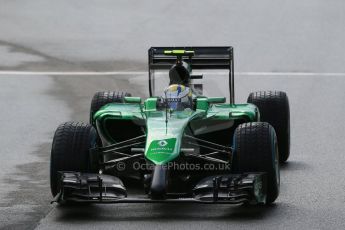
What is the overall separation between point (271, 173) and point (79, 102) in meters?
8.87

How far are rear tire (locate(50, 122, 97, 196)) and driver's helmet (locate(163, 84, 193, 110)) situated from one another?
114cm

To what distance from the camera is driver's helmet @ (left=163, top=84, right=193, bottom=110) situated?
46.2ft

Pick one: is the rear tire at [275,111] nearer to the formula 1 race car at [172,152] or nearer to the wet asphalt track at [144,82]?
the wet asphalt track at [144,82]

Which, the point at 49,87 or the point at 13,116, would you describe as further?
the point at 49,87

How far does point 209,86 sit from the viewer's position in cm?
1600

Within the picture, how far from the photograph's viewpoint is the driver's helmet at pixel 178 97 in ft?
46.2

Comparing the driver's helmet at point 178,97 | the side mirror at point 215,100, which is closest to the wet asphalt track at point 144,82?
the side mirror at point 215,100

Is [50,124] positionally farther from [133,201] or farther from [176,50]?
[133,201]

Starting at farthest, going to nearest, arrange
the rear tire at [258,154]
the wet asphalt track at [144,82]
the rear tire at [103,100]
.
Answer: the rear tire at [103,100] < the rear tire at [258,154] < the wet asphalt track at [144,82]

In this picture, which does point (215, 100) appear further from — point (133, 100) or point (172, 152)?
point (172, 152)

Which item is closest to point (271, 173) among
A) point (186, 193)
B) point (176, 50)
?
point (186, 193)

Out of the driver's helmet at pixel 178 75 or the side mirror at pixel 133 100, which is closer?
the driver's helmet at pixel 178 75

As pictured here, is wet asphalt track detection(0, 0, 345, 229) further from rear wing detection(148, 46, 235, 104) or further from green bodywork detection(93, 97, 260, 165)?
rear wing detection(148, 46, 235, 104)

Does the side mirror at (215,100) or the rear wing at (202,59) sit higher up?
the rear wing at (202,59)
